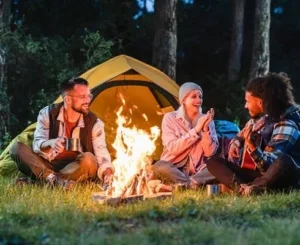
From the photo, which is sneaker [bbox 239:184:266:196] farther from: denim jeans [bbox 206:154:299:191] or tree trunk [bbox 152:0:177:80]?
tree trunk [bbox 152:0:177:80]

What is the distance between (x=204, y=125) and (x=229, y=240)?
2509 mm

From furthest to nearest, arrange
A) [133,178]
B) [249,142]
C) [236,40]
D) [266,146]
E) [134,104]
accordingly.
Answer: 1. [236,40]
2. [134,104]
3. [266,146]
4. [249,142]
5. [133,178]

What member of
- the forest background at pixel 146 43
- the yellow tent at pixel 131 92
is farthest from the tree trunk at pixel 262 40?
the yellow tent at pixel 131 92

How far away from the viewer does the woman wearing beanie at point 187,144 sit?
6.12 m

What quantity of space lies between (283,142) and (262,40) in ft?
23.4

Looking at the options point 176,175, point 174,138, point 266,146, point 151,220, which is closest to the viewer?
point 151,220

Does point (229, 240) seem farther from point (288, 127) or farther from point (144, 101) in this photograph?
point (144, 101)

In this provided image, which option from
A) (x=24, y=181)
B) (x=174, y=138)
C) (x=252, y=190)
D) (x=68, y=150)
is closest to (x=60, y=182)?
(x=68, y=150)

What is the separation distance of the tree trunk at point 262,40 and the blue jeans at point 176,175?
6470 mm

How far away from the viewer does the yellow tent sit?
7566 mm

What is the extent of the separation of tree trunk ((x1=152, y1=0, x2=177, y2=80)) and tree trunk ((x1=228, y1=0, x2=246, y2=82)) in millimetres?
4554

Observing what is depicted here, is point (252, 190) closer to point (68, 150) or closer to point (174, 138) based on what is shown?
point (174, 138)

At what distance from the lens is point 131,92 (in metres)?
8.02

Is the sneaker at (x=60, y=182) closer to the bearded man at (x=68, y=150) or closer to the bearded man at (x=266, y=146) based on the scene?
the bearded man at (x=68, y=150)
